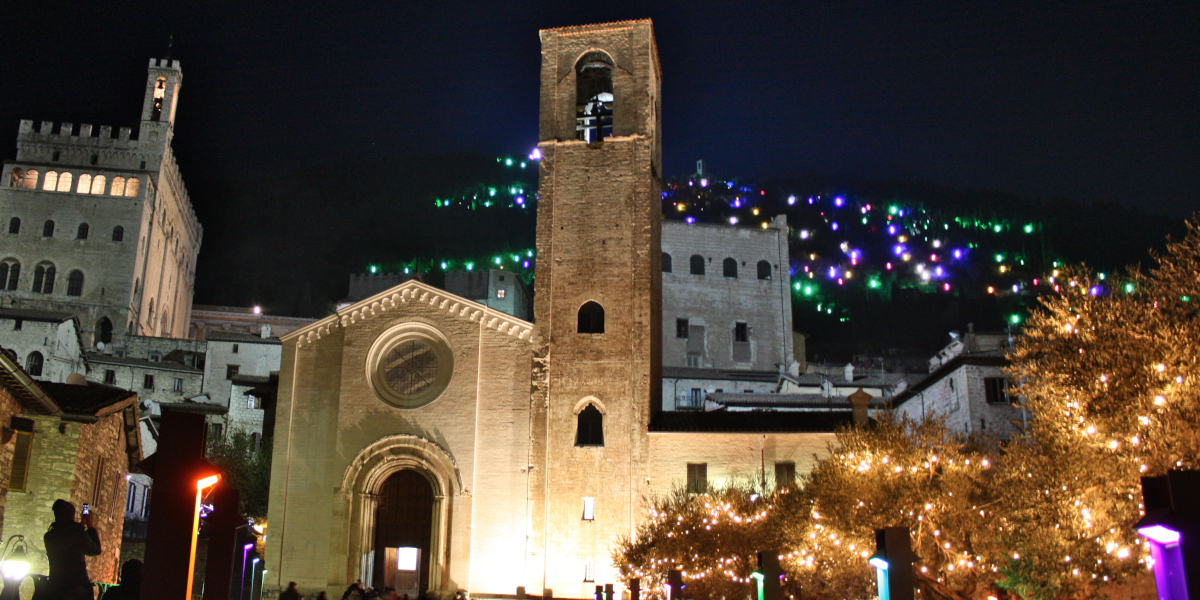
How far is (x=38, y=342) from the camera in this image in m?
47.5

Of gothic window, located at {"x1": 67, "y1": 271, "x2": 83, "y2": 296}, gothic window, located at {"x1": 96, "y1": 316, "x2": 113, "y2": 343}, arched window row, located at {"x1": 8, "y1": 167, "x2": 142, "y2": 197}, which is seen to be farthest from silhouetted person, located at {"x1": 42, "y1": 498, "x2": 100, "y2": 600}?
arched window row, located at {"x1": 8, "y1": 167, "x2": 142, "y2": 197}

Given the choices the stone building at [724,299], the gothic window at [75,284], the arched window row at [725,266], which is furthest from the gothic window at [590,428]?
the gothic window at [75,284]

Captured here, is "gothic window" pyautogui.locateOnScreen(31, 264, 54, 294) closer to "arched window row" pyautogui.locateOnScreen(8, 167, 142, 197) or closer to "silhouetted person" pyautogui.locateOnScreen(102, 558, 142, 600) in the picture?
"arched window row" pyautogui.locateOnScreen(8, 167, 142, 197)

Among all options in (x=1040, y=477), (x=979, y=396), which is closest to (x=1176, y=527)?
(x=1040, y=477)

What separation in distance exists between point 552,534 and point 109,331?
4276 cm

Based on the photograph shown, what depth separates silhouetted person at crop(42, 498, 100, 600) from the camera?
7.50m

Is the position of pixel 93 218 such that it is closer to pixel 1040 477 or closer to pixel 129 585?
pixel 129 585

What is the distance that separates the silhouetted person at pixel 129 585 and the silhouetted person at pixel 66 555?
2763 mm

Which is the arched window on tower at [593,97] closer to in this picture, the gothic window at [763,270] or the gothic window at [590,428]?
the gothic window at [590,428]

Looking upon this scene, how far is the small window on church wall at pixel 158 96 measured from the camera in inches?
2527

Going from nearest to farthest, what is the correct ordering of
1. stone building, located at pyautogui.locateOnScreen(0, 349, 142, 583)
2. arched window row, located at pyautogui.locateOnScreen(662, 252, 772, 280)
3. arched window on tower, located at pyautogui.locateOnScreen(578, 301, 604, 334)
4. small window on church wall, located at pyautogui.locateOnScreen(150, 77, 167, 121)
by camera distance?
stone building, located at pyautogui.locateOnScreen(0, 349, 142, 583)
arched window on tower, located at pyautogui.locateOnScreen(578, 301, 604, 334)
arched window row, located at pyautogui.locateOnScreen(662, 252, 772, 280)
small window on church wall, located at pyautogui.locateOnScreen(150, 77, 167, 121)

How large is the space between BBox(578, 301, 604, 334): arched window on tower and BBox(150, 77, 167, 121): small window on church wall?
47762mm

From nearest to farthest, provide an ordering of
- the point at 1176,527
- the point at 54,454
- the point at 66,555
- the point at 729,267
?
the point at 1176,527, the point at 66,555, the point at 54,454, the point at 729,267

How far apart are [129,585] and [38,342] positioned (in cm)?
4403
